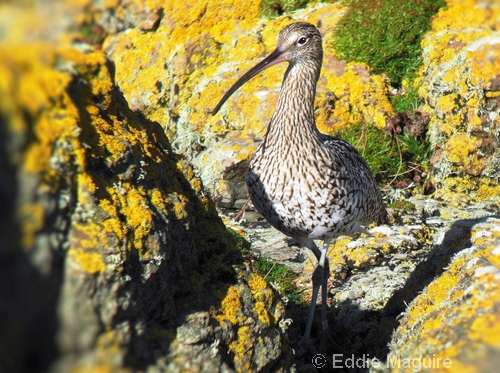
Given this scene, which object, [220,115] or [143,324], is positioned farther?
[220,115]

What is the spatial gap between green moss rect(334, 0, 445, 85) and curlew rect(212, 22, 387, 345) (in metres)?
2.00

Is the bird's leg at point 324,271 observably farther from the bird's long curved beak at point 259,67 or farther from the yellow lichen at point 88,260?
the yellow lichen at point 88,260

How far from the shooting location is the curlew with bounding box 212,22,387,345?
533 cm

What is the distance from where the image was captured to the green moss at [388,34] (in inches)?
300

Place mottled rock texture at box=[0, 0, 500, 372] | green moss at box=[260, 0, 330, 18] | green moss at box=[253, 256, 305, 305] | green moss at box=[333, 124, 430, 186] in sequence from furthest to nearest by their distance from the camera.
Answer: green moss at box=[260, 0, 330, 18] < green moss at box=[333, 124, 430, 186] < green moss at box=[253, 256, 305, 305] < mottled rock texture at box=[0, 0, 500, 372]

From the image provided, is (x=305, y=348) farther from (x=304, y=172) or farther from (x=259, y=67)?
(x=259, y=67)

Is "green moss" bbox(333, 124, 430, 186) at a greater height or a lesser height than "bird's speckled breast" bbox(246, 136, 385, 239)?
greater

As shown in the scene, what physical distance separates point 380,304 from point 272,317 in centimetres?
194

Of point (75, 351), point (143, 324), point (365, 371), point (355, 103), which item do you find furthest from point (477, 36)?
point (75, 351)

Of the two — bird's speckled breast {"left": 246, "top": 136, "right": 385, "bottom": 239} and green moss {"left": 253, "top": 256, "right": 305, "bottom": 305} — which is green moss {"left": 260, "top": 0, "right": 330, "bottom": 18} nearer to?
bird's speckled breast {"left": 246, "top": 136, "right": 385, "bottom": 239}

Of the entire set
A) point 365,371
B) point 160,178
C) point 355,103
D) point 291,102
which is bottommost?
point 365,371

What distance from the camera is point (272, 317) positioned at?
13.1 ft

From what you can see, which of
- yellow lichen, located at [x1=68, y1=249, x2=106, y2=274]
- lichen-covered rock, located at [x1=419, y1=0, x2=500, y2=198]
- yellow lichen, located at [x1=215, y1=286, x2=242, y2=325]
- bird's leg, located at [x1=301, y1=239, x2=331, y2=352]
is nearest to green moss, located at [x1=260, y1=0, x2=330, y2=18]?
lichen-covered rock, located at [x1=419, y1=0, x2=500, y2=198]

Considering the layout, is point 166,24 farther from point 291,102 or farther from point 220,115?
point 291,102
